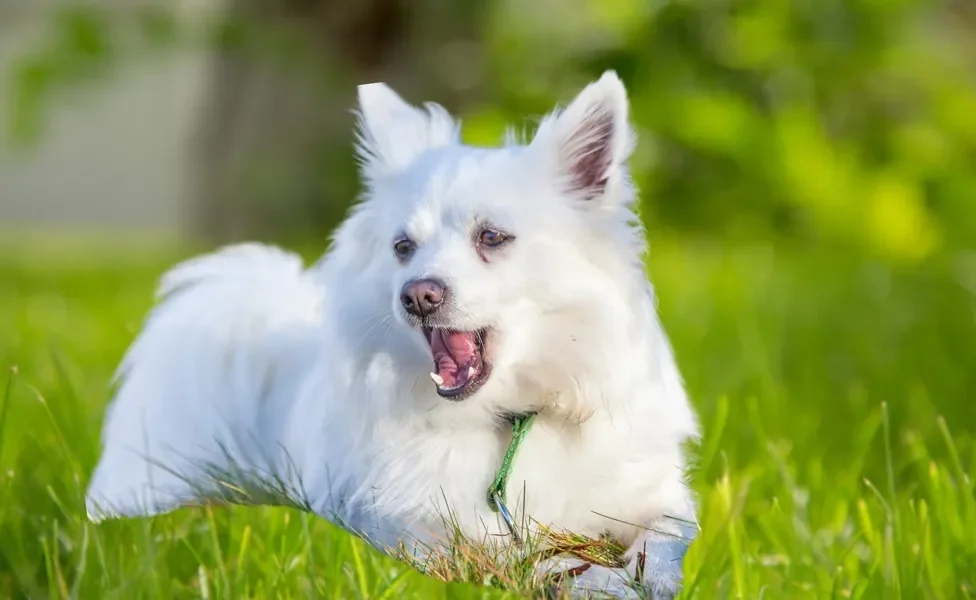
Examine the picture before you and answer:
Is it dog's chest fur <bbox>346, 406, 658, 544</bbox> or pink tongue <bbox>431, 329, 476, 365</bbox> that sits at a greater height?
pink tongue <bbox>431, 329, 476, 365</bbox>

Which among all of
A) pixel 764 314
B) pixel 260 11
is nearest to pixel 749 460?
pixel 764 314

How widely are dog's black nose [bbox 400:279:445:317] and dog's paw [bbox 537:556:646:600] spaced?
1.43 feet

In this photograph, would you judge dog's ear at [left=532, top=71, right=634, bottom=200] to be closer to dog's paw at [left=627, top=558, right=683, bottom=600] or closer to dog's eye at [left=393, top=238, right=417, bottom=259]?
dog's eye at [left=393, top=238, right=417, bottom=259]

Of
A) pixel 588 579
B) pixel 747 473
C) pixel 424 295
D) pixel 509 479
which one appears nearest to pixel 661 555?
pixel 588 579

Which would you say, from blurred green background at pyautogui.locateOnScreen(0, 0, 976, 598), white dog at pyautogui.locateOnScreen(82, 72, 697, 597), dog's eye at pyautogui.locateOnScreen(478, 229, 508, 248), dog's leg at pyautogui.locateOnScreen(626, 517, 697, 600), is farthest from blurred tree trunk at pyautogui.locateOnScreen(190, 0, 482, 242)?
dog's leg at pyautogui.locateOnScreen(626, 517, 697, 600)

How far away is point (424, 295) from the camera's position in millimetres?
1592

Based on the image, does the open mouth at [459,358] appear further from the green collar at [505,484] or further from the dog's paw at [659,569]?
the dog's paw at [659,569]

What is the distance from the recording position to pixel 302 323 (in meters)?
2.19

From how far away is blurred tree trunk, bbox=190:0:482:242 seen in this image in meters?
7.25

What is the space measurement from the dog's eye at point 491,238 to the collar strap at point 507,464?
0.29m

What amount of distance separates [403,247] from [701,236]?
22.0 ft

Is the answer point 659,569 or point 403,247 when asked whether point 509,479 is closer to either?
point 659,569

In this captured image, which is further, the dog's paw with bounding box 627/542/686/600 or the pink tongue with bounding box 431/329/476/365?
the pink tongue with bounding box 431/329/476/365

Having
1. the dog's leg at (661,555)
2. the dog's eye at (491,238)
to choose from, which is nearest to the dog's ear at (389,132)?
the dog's eye at (491,238)
